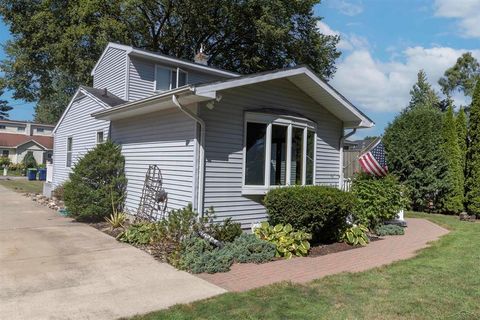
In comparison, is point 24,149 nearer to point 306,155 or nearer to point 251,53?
point 251,53

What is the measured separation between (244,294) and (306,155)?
552 cm

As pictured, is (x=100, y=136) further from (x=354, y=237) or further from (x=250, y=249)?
(x=354, y=237)

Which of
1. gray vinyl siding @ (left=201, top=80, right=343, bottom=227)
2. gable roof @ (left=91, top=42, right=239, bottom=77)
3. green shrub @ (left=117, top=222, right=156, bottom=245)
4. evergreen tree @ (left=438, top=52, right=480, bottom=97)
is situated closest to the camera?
green shrub @ (left=117, top=222, right=156, bottom=245)

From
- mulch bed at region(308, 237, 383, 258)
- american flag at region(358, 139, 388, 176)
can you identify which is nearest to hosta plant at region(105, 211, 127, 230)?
mulch bed at region(308, 237, 383, 258)

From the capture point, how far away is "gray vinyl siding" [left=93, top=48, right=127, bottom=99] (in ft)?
48.0

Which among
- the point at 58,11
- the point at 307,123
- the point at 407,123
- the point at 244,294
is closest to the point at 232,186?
the point at 307,123

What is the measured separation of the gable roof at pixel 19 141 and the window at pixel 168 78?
4221 cm

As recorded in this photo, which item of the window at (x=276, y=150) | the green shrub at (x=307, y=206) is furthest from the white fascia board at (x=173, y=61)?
the green shrub at (x=307, y=206)

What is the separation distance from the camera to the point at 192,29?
25562mm

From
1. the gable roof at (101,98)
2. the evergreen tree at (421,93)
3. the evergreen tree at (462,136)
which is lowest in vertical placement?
the evergreen tree at (462,136)

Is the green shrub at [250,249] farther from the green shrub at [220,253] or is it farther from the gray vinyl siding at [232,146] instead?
the gray vinyl siding at [232,146]

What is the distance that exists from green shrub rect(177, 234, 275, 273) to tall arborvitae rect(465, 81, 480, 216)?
1056cm

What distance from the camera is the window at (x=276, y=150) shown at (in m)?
8.91

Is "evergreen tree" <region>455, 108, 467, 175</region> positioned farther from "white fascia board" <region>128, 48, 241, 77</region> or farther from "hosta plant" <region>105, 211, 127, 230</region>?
"hosta plant" <region>105, 211, 127, 230</region>
